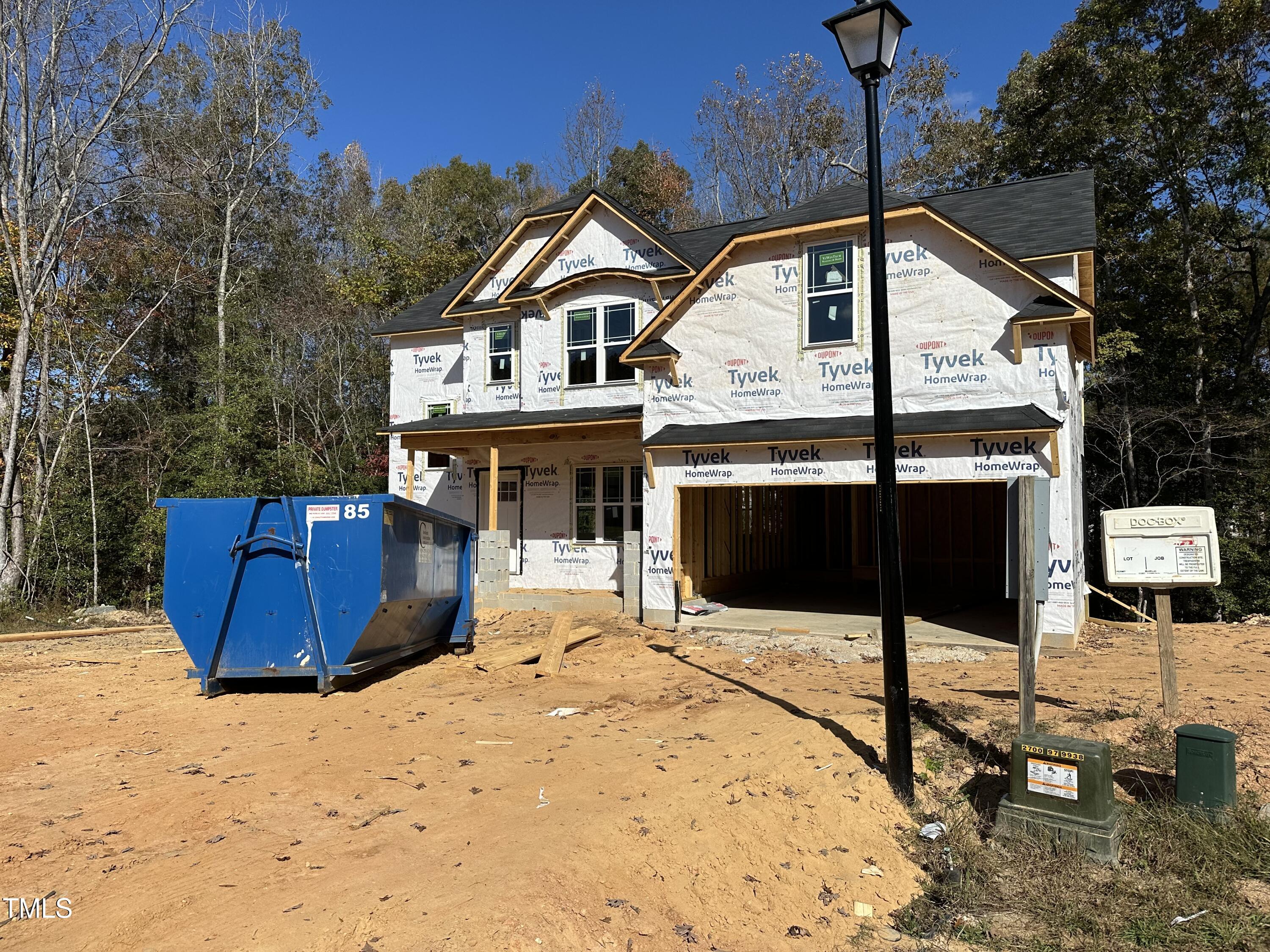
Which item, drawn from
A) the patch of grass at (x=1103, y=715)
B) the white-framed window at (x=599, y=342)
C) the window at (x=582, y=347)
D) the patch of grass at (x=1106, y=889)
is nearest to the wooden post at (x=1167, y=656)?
the patch of grass at (x=1103, y=715)

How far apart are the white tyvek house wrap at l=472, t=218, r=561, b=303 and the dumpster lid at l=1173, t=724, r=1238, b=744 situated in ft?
54.4

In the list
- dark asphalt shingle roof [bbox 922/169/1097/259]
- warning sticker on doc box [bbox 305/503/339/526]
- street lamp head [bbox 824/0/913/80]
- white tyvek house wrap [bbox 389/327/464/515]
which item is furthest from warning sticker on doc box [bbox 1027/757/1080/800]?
white tyvek house wrap [bbox 389/327/464/515]

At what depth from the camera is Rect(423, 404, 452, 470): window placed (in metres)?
20.8

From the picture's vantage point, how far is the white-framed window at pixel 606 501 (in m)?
17.8

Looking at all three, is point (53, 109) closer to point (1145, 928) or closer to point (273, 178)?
point (273, 178)

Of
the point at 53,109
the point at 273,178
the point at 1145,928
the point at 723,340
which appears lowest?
the point at 1145,928

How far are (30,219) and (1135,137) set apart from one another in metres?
28.3

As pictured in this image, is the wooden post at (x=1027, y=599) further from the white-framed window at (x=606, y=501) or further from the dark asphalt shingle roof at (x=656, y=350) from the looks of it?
the white-framed window at (x=606, y=501)

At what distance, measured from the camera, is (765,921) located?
4.27 metres

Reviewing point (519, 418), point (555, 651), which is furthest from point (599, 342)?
point (555, 651)

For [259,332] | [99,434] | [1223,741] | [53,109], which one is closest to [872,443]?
[1223,741]

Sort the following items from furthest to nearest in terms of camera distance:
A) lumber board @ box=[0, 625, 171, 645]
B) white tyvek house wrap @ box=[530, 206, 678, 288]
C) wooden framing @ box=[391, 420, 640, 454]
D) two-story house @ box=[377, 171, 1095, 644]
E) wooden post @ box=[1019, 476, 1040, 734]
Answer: white tyvek house wrap @ box=[530, 206, 678, 288]
wooden framing @ box=[391, 420, 640, 454]
lumber board @ box=[0, 625, 171, 645]
two-story house @ box=[377, 171, 1095, 644]
wooden post @ box=[1019, 476, 1040, 734]

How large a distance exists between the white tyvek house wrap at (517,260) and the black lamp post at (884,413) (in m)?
14.0

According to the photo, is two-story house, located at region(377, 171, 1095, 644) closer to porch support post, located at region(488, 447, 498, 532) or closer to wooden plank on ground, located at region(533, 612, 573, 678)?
porch support post, located at region(488, 447, 498, 532)
